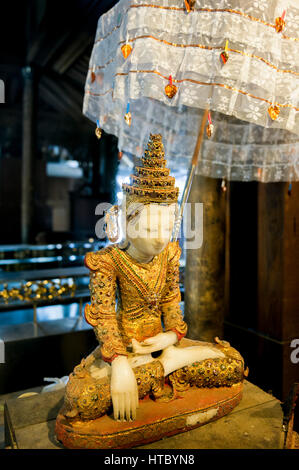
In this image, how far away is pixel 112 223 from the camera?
5.26 ft

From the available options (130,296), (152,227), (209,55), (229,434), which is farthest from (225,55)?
(229,434)

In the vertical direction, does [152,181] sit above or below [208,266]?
above

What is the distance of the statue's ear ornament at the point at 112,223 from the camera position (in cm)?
159

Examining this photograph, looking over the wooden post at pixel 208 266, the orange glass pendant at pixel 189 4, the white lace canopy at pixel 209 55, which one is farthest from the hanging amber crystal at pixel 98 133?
the wooden post at pixel 208 266

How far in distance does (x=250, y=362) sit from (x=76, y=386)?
1876mm

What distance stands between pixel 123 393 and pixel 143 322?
366 mm

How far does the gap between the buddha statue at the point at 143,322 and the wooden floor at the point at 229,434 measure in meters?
0.13

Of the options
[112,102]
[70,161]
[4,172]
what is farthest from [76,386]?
[70,161]

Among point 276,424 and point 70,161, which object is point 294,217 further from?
point 70,161

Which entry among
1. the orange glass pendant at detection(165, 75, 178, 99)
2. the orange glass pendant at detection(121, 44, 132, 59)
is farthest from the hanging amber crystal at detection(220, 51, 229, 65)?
the orange glass pendant at detection(121, 44, 132, 59)

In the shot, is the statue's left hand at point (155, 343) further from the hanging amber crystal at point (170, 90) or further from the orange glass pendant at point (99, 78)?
the orange glass pendant at point (99, 78)

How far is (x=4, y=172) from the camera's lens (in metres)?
8.77

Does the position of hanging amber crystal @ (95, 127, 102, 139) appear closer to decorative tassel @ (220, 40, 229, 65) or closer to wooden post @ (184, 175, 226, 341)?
decorative tassel @ (220, 40, 229, 65)

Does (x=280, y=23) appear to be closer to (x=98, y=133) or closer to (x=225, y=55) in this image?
(x=225, y=55)
